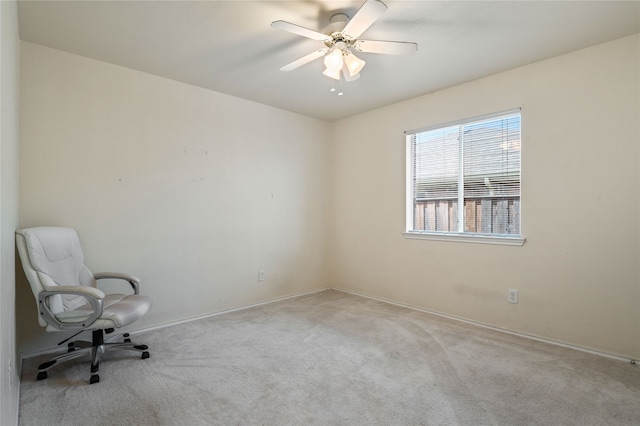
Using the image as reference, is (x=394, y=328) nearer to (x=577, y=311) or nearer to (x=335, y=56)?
(x=577, y=311)

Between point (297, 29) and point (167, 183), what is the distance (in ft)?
6.82

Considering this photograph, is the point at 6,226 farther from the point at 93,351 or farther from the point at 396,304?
the point at 396,304

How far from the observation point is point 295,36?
8.12 ft

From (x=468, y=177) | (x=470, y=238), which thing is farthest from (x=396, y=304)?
(x=468, y=177)

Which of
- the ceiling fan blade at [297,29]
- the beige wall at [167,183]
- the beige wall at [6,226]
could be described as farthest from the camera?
the beige wall at [167,183]

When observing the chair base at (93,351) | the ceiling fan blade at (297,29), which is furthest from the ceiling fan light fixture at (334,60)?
the chair base at (93,351)

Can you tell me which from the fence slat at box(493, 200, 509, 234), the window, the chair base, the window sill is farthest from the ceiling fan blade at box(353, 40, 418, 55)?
the chair base

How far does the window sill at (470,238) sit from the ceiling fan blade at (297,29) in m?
2.37

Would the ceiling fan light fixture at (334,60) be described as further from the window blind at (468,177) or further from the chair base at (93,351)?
the chair base at (93,351)

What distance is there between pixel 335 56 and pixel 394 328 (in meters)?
2.49

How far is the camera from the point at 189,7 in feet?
7.04

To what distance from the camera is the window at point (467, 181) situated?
125 inches

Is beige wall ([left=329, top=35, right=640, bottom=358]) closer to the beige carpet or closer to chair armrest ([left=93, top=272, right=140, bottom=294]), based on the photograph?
the beige carpet

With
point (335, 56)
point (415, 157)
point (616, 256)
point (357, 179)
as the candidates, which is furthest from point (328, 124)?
point (616, 256)
